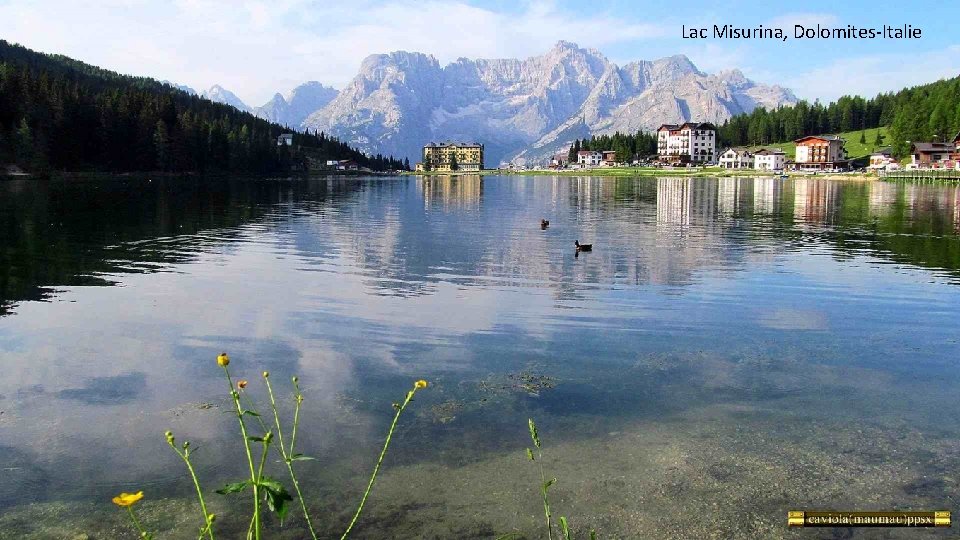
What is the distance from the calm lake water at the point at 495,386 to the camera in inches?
425

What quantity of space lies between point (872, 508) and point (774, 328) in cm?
1237

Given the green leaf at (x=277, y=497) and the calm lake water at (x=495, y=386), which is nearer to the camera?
the green leaf at (x=277, y=497)

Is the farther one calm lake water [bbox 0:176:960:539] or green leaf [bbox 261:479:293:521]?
calm lake water [bbox 0:176:960:539]

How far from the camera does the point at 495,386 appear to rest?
1622 centimetres

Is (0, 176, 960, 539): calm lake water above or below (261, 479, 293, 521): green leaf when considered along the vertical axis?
below

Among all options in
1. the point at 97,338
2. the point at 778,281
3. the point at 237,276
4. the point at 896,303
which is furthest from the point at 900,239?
the point at 97,338

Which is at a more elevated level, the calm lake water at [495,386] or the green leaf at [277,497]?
the green leaf at [277,497]

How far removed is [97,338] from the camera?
2027 cm

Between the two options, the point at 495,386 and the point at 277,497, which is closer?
the point at 277,497

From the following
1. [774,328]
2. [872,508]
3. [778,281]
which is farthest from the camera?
[778,281]

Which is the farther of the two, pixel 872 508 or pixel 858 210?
pixel 858 210

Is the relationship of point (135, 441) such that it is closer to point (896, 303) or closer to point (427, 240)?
point (896, 303)

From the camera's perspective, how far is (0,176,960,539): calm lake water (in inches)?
425

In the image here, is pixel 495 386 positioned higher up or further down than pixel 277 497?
further down
